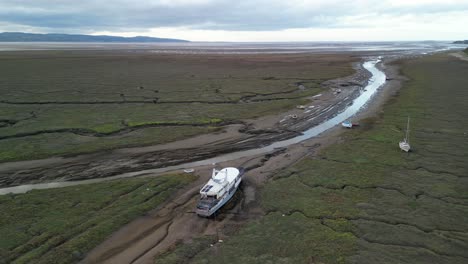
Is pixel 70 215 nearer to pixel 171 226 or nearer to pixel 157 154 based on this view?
pixel 171 226

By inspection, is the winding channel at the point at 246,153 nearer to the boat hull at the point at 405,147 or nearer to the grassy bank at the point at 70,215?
the grassy bank at the point at 70,215

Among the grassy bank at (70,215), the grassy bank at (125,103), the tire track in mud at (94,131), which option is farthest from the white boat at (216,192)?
the tire track in mud at (94,131)

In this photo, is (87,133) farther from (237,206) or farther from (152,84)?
(152,84)

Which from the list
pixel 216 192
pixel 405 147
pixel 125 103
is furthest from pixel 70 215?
pixel 125 103

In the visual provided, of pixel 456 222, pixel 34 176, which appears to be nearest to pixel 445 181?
pixel 456 222

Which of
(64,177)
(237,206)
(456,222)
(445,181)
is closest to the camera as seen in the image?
(456,222)

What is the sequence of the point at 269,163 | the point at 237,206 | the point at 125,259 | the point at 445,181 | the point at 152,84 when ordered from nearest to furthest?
1. the point at 125,259
2. the point at 237,206
3. the point at 445,181
4. the point at 269,163
5. the point at 152,84

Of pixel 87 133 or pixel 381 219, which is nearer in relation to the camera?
pixel 381 219
